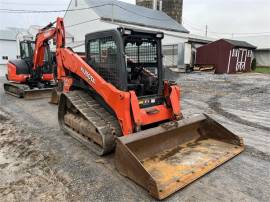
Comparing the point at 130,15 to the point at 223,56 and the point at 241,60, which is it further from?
the point at 241,60

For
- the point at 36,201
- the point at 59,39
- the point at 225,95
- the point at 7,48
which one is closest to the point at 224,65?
the point at 225,95

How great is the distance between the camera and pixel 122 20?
2520cm

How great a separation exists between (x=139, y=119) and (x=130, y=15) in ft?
84.6

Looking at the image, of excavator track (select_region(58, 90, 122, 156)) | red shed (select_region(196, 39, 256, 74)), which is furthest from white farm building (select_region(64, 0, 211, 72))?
excavator track (select_region(58, 90, 122, 156))

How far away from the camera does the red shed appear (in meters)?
20.6

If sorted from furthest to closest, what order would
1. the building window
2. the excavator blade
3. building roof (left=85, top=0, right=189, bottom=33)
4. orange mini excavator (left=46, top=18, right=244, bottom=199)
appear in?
building roof (left=85, top=0, right=189, bottom=33) < the excavator blade < the building window < orange mini excavator (left=46, top=18, right=244, bottom=199)

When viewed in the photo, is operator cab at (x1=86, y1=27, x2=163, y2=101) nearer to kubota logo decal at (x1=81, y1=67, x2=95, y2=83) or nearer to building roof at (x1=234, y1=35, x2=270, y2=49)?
kubota logo decal at (x1=81, y1=67, x2=95, y2=83)

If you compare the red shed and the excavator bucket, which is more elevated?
the red shed

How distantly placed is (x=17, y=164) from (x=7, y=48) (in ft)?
131

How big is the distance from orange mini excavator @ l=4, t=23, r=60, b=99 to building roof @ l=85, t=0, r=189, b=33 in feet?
42.5

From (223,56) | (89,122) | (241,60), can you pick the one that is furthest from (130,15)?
(89,122)

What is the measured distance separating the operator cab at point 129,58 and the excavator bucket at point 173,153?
0.88 metres

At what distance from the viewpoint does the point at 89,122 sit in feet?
15.0

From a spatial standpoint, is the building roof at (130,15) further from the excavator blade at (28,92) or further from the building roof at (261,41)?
the excavator blade at (28,92)
